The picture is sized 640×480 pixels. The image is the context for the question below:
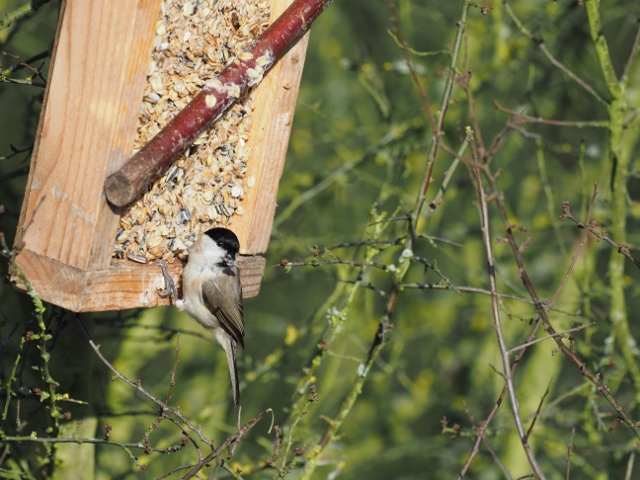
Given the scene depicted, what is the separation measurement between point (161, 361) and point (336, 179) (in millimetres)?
3239

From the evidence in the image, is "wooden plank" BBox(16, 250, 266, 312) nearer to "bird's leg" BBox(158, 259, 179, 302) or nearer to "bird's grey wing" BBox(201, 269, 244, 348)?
"bird's leg" BBox(158, 259, 179, 302)

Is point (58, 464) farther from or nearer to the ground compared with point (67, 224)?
nearer to the ground

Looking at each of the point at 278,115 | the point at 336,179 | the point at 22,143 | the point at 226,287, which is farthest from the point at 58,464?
the point at 336,179

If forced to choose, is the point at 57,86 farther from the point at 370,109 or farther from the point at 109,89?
the point at 370,109

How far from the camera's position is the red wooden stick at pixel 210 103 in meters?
2.65

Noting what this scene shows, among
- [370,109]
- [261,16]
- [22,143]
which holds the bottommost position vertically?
[22,143]

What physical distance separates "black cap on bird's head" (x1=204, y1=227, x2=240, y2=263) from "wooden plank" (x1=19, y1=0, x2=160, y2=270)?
0.53 metres

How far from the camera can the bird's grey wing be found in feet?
11.0

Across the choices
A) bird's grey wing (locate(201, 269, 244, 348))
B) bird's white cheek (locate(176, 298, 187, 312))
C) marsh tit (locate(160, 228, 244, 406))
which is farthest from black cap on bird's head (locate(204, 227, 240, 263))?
bird's white cheek (locate(176, 298, 187, 312))

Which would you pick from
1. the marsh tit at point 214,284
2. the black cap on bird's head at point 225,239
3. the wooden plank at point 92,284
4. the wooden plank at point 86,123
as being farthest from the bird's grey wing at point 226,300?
the wooden plank at point 86,123

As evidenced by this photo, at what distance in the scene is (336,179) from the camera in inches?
196

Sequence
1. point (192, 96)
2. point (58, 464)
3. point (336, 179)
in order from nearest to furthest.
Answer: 1. point (192, 96)
2. point (58, 464)
3. point (336, 179)

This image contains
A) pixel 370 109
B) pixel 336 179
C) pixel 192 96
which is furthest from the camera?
pixel 370 109

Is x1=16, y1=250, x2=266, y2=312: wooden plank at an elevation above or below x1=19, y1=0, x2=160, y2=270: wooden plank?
below
